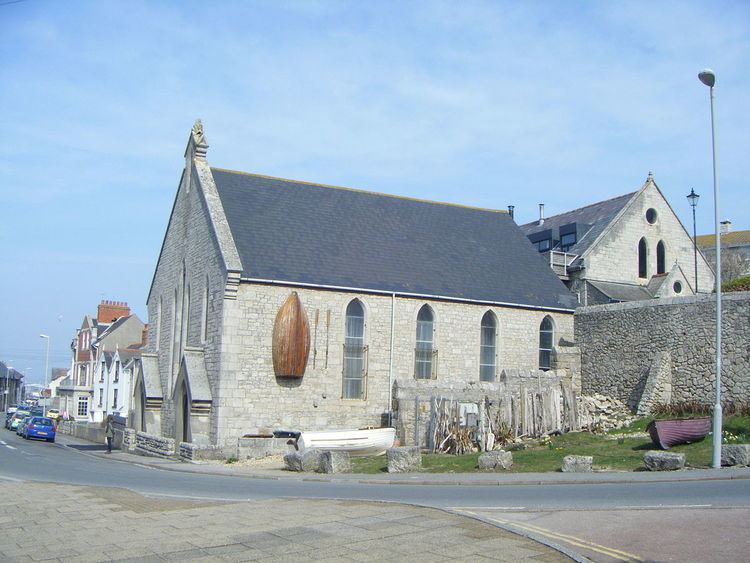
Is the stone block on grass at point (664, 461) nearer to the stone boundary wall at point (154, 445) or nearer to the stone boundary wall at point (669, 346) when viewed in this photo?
the stone boundary wall at point (669, 346)

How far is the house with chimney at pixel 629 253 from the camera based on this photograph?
3822cm

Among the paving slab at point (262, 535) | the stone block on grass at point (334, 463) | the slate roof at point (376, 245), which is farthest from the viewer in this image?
the slate roof at point (376, 245)

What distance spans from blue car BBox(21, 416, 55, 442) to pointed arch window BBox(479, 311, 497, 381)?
26257mm

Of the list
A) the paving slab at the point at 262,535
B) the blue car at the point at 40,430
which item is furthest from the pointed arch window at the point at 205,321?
the blue car at the point at 40,430

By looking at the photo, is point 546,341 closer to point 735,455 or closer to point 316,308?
point 316,308

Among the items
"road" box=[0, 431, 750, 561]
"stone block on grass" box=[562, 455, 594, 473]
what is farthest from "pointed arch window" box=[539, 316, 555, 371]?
"road" box=[0, 431, 750, 561]

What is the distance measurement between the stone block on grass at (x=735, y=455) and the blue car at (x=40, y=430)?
1486 inches

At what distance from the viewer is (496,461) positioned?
18781mm

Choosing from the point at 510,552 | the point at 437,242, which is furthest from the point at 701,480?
the point at 437,242

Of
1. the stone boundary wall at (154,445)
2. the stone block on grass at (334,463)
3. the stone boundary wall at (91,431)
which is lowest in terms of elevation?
the stone boundary wall at (91,431)

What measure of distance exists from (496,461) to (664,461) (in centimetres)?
385

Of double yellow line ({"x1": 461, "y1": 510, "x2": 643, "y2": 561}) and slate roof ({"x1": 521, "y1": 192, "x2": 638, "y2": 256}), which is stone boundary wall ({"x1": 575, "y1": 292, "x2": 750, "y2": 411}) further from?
double yellow line ({"x1": 461, "y1": 510, "x2": 643, "y2": 561})

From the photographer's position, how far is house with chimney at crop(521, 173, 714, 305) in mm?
38219

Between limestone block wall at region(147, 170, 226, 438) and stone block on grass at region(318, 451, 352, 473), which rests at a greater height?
limestone block wall at region(147, 170, 226, 438)
